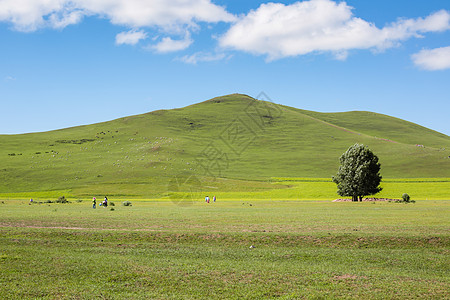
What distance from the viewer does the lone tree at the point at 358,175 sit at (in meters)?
85.8

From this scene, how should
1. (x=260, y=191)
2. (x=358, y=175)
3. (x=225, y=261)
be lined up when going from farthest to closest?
(x=260, y=191) → (x=358, y=175) → (x=225, y=261)

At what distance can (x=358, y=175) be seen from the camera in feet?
281

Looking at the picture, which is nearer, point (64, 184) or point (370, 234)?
point (370, 234)

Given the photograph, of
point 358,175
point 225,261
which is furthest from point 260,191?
point 225,261

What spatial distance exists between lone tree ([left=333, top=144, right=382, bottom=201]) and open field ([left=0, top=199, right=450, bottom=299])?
54.7 m

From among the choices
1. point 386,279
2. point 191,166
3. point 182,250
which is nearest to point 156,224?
point 182,250

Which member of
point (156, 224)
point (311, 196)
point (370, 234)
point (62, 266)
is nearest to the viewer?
point (62, 266)

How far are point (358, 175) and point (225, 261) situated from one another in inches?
2751

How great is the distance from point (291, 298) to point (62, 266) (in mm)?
11145

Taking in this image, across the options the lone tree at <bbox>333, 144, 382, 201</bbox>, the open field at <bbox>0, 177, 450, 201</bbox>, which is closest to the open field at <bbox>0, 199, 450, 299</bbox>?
the lone tree at <bbox>333, 144, 382, 201</bbox>

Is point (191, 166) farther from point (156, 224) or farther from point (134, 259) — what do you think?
→ point (134, 259)

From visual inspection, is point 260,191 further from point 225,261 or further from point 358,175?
point 225,261

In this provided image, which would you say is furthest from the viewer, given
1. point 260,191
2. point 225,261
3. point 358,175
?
point 260,191

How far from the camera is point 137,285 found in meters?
16.7
